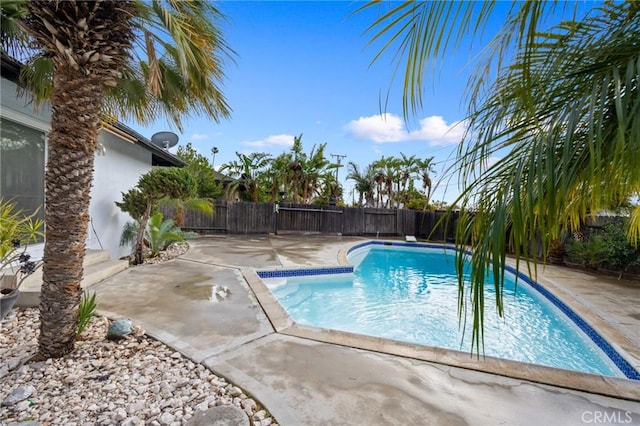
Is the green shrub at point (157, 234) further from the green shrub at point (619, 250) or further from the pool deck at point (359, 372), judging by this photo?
the green shrub at point (619, 250)

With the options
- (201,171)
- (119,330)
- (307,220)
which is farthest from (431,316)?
(201,171)

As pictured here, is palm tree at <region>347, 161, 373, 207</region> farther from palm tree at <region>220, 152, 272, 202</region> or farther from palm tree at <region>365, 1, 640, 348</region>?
palm tree at <region>365, 1, 640, 348</region>

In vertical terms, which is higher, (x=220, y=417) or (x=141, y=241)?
(x=141, y=241)

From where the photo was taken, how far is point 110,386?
7.95ft

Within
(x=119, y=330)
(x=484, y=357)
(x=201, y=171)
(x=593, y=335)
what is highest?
(x=201, y=171)

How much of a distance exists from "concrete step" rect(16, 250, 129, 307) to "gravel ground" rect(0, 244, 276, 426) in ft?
3.07

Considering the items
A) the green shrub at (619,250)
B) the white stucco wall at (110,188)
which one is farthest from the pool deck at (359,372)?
the green shrub at (619,250)

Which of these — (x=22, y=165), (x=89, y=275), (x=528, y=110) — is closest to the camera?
(x=528, y=110)

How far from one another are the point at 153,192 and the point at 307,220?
383 inches

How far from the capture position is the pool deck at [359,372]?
2178 mm

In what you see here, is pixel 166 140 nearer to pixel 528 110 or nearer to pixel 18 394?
pixel 18 394

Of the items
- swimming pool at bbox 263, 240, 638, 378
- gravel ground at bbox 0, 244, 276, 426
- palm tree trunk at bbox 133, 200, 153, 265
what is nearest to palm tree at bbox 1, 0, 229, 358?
gravel ground at bbox 0, 244, 276, 426

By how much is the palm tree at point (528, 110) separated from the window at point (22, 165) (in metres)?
6.12

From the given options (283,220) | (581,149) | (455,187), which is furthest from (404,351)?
(283,220)
